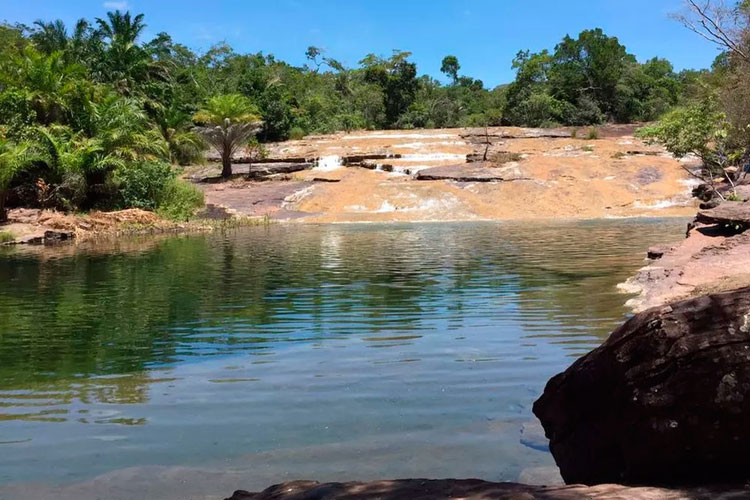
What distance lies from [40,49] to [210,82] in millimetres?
16051

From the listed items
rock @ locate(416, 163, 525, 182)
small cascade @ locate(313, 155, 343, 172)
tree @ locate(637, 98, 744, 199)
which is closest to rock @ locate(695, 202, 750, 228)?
tree @ locate(637, 98, 744, 199)

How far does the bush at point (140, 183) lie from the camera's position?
29.4m

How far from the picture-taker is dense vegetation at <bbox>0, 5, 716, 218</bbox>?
28172 millimetres

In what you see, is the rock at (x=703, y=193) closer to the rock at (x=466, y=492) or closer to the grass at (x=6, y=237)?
the grass at (x=6, y=237)

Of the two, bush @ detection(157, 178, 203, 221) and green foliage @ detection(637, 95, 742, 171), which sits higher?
green foliage @ detection(637, 95, 742, 171)

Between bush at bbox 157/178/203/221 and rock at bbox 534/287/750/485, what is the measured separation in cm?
2862

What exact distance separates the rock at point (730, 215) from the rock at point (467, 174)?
81.1ft

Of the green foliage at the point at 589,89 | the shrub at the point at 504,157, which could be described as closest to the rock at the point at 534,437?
the shrub at the point at 504,157

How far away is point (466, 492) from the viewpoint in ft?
9.09

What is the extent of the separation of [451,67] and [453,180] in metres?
62.1

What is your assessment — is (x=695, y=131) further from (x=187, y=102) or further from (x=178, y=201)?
(x=187, y=102)

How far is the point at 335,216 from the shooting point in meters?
34.7

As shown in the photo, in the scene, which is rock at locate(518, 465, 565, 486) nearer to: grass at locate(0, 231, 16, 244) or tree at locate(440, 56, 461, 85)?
grass at locate(0, 231, 16, 244)

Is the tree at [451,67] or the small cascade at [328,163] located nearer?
the small cascade at [328,163]
